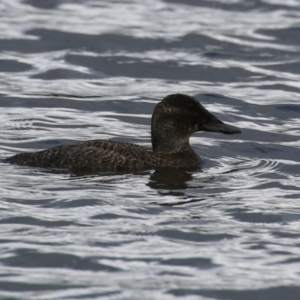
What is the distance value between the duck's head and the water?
0.47 meters

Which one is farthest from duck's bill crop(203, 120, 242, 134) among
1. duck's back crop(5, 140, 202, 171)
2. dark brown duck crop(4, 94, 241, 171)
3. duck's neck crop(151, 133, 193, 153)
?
duck's back crop(5, 140, 202, 171)

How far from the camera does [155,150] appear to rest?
1224 centimetres

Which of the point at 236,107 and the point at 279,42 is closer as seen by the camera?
the point at 236,107

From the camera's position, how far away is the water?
26.4 ft

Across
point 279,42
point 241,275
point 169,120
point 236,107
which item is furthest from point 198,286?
point 279,42

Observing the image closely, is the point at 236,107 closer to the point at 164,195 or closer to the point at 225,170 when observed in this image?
the point at 225,170

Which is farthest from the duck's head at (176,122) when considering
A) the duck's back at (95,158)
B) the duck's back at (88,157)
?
the duck's back at (88,157)

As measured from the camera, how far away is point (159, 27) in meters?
22.1

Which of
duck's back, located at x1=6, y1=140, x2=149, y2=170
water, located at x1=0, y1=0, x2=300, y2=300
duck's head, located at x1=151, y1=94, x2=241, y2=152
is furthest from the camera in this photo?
duck's head, located at x1=151, y1=94, x2=241, y2=152

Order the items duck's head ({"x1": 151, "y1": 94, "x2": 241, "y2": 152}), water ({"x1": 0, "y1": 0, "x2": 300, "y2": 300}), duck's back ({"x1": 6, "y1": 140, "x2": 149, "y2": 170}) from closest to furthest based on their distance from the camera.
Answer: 1. water ({"x1": 0, "y1": 0, "x2": 300, "y2": 300})
2. duck's back ({"x1": 6, "y1": 140, "x2": 149, "y2": 170})
3. duck's head ({"x1": 151, "y1": 94, "x2": 241, "y2": 152})

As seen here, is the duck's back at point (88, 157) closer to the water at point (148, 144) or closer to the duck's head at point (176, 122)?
the water at point (148, 144)

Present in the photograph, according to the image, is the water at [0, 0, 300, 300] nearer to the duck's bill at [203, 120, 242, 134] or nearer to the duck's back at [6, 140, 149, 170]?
the duck's back at [6, 140, 149, 170]

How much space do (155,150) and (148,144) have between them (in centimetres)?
144

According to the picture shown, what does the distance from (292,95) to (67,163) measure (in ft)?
22.7
